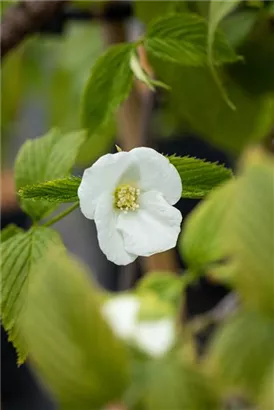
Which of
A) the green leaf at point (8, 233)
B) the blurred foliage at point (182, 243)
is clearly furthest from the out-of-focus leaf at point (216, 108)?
the green leaf at point (8, 233)

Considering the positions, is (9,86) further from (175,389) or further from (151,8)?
(175,389)

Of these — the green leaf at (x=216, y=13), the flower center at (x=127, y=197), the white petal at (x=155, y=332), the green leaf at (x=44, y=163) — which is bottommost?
the white petal at (x=155, y=332)

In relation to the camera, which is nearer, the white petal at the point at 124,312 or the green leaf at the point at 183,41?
the green leaf at the point at 183,41

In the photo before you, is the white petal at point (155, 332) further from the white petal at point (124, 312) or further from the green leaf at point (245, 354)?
the green leaf at point (245, 354)

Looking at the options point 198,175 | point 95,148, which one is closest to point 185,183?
point 198,175

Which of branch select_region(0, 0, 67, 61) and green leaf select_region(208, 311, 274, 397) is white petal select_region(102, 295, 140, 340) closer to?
branch select_region(0, 0, 67, 61)

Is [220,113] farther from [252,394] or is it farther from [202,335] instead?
[202,335]
